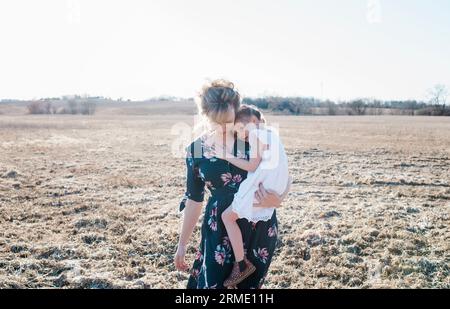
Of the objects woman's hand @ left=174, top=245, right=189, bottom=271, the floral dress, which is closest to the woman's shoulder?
the floral dress

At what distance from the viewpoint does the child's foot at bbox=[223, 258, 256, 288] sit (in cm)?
252

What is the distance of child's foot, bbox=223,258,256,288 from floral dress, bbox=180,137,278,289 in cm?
3

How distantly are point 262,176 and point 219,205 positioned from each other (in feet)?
1.09

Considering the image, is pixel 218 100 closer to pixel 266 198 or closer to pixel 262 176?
pixel 262 176

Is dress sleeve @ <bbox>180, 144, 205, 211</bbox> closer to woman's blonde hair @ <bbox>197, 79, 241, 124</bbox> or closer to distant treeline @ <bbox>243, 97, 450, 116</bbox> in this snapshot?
woman's blonde hair @ <bbox>197, 79, 241, 124</bbox>

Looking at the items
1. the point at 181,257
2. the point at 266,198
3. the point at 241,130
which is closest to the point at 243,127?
the point at 241,130

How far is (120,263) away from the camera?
543cm

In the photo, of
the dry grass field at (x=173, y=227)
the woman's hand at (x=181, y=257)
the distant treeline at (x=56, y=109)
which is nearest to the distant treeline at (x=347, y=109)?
the distant treeline at (x=56, y=109)

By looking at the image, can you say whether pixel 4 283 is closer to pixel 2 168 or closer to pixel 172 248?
pixel 172 248

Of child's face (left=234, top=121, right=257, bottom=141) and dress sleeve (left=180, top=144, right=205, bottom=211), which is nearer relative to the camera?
child's face (left=234, top=121, right=257, bottom=141)

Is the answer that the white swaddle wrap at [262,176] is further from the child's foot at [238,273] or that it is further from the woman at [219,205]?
the child's foot at [238,273]

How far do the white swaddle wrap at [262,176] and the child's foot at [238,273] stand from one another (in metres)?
0.28

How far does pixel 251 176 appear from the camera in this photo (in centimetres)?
246
